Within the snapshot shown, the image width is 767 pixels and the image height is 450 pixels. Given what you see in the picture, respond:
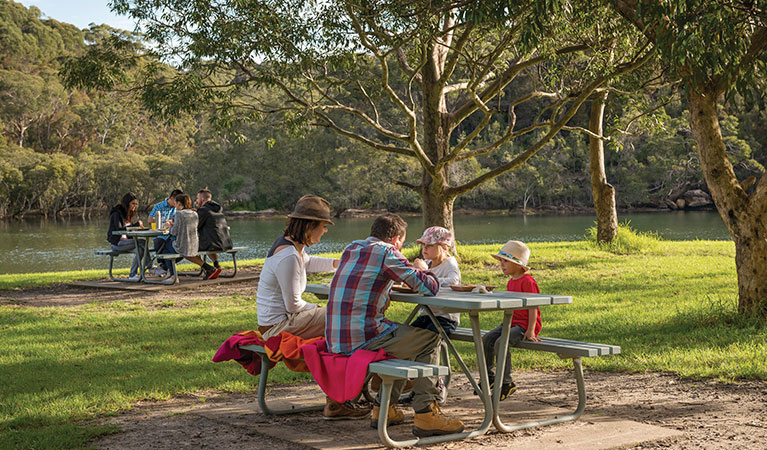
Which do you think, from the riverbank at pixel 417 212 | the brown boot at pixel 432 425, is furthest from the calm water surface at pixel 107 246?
the brown boot at pixel 432 425

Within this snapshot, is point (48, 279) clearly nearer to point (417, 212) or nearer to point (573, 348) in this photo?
point (573, 348)

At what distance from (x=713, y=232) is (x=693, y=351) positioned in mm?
30548

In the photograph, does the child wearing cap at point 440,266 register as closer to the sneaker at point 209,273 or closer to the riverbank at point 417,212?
the sneaker at point 209,273

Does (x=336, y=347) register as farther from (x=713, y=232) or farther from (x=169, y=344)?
(x=713, y=232)

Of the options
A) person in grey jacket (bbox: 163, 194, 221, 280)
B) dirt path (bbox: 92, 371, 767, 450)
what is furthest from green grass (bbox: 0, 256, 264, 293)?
dirt path (bbox: 92, 371, 767, 450)

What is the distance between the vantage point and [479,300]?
404 cm

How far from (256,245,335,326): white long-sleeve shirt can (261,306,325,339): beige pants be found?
1.2 inches

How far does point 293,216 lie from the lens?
4.76m

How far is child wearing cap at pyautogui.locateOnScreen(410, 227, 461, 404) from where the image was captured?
4875 millimetres

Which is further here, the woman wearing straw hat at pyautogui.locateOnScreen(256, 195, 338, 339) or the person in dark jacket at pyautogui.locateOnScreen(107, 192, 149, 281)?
the person in dark jacket at pyautogui.locateOnScreen(107, 192, 149, 281)

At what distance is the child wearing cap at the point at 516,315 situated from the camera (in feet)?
15.9

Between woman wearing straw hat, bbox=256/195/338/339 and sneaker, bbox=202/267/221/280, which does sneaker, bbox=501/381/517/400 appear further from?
sneaker, bbox=202/267/221/280

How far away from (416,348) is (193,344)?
3.85 m

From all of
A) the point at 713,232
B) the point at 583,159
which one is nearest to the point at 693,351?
the point at 713,232
